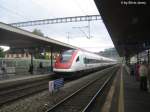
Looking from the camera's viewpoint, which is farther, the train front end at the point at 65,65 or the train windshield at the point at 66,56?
the train windshield at the point at 66,56

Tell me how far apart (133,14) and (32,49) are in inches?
885

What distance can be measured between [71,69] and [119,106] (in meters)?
13.4

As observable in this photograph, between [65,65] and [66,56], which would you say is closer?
[65,65]

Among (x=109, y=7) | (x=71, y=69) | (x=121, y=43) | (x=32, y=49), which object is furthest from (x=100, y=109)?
(x=32, y=49)

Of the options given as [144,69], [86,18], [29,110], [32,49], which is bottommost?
[29,110]

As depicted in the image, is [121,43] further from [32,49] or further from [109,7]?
[109,7]

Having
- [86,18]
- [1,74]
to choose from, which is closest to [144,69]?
[1,74]

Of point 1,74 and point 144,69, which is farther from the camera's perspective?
point 1,74

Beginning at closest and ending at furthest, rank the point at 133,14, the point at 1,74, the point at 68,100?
1. the point at 68,100
2. the point at 133,14
3. the point at 1,74

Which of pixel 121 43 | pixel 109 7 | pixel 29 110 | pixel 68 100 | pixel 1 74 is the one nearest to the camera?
pixel 29 110

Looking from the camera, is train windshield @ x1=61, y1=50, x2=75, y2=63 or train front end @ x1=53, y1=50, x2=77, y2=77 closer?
train front end @ x1=53, y1=50, x2=77, y2=77

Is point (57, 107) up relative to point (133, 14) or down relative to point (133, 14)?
down

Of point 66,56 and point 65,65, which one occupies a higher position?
point 66,56

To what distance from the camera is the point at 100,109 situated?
1044 cm
